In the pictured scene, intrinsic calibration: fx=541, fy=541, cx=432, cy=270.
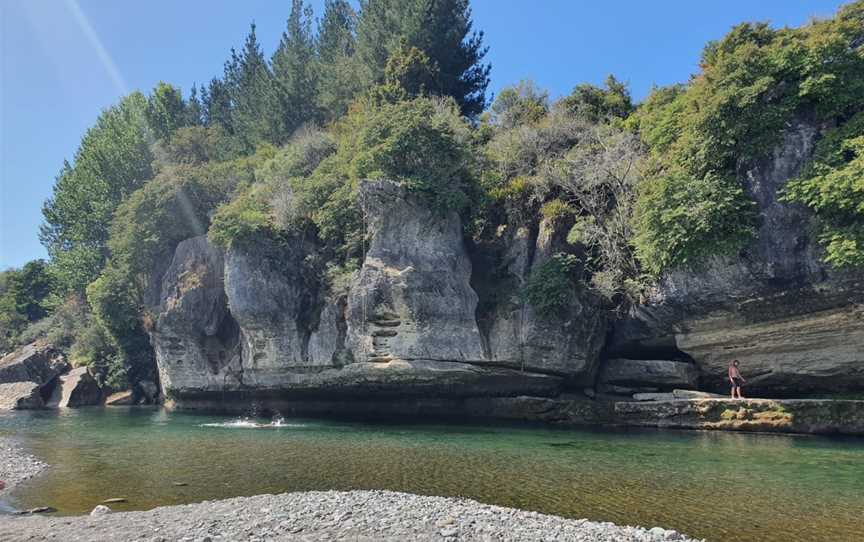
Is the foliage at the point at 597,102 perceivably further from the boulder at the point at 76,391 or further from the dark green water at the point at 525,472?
the boulder at the point at 76,391

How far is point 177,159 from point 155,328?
63.3 ft

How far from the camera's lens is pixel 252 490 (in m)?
11.0

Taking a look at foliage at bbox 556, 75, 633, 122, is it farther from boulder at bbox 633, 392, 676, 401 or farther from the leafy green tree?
the leafy green tree

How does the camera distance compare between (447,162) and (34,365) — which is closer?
(447,162)

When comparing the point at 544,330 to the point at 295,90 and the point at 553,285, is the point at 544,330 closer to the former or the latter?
the point at 553,285

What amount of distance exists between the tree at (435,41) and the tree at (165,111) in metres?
21.5

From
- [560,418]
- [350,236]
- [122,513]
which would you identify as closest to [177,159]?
[350,236]

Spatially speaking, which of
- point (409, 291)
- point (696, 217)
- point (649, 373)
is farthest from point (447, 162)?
point (649, 373)

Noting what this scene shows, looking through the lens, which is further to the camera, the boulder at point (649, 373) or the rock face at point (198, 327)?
the rock face at point (198, 327)

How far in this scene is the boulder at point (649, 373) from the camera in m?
21.6

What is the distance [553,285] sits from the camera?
837 inches

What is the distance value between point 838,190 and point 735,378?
788 centimetres

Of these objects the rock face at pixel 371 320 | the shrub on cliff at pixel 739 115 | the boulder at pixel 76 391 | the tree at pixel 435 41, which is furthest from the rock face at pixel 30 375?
the shrub on cliff at pixel 739 115

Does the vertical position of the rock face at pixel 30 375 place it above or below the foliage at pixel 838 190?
below
